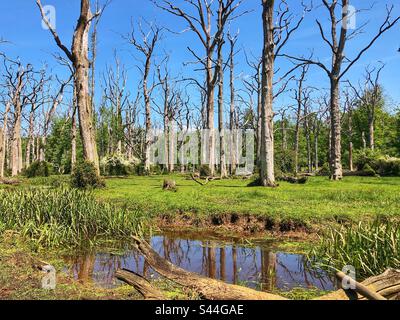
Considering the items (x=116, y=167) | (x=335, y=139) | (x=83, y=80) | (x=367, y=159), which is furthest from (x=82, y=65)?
(x=367, y=159)

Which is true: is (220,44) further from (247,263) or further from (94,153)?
(247,263)

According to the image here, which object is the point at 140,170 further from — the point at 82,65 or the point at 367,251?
the point at 367,251

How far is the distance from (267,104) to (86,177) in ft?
25.3

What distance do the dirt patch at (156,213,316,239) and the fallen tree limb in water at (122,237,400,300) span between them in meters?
4.94

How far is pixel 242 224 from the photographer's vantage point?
32.1 ft

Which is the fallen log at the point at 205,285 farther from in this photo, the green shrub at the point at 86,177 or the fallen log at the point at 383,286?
the green shrub at the point at 86,177

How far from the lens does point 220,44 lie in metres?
25.9

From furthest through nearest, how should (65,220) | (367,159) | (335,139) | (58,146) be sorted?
(58,146), (367,159), (335,139), (65,220)

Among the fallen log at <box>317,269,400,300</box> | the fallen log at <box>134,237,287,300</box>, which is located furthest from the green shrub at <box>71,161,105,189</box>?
the fallen log at <box>317,269,400,300</box>

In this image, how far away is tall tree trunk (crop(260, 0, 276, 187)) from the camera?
15625 millimetres

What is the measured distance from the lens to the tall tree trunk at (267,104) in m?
15.6

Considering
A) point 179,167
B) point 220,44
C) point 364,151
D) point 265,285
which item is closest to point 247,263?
point 265,285

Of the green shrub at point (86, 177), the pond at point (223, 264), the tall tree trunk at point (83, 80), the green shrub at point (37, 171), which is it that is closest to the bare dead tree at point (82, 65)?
the tall tree trunk at point (83, 80)

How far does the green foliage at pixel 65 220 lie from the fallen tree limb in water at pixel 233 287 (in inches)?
155
